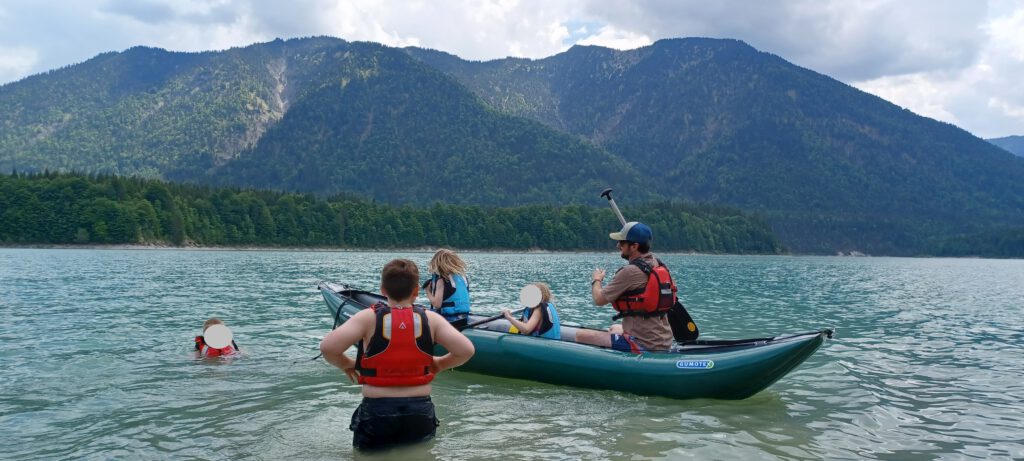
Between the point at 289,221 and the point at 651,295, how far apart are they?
117488 millimetres

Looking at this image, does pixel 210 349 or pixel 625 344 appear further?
pixel 210 349

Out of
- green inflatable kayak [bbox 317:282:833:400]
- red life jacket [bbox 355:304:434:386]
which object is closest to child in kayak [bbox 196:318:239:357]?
green inflatable kayak [bbox 317:282:833:400]

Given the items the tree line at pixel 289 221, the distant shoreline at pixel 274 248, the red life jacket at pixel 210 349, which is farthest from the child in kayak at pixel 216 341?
the tree line at pixel 289 221

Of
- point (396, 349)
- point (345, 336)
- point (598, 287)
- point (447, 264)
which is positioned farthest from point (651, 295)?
point (345, 336)

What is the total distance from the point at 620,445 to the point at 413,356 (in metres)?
3.70

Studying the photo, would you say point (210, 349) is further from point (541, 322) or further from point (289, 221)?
point (289, 221)

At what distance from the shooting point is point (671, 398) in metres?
10.9

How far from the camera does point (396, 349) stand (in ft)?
19.2

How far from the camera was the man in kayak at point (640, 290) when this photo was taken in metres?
9.85

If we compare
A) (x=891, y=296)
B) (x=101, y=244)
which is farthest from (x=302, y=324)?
(x=101, y=244)

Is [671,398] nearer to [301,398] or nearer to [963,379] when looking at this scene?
[301,398]

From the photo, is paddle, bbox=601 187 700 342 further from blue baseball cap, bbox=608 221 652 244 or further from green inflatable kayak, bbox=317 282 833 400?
blue baseball cap, bbox=608 221 652 244

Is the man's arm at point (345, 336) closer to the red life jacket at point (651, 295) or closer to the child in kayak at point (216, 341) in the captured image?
the red life jacket at point (651, 295)

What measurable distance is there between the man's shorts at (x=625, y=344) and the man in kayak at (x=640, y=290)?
0.03 metres
